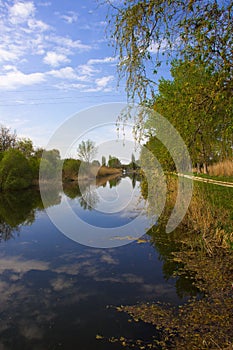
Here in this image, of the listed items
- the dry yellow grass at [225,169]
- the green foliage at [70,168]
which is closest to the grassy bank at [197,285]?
the dry yellow grass at [225,169]

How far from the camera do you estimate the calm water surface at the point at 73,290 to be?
486 cm

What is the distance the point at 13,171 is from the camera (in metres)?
32.5

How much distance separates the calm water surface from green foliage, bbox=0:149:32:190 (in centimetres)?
Answer: 2191

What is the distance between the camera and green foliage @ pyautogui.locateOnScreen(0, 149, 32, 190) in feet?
106

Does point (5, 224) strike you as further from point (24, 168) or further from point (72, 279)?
point (24, 168)

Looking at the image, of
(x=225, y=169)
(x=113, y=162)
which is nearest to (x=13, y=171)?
(x=225, y=169)

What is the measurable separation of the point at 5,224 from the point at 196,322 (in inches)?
501

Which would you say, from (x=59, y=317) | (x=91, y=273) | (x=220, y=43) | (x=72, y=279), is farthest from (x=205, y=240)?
(x=220, y=43)

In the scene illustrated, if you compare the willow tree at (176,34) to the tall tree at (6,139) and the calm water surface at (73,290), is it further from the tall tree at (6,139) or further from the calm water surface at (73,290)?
the tall tree at (6,139)

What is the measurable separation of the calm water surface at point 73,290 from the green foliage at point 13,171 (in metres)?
21.9

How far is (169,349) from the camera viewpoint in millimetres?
4148

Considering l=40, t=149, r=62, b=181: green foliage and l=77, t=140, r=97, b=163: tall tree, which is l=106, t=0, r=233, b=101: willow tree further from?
l=40, t=149, r=62, b=181: green foliage

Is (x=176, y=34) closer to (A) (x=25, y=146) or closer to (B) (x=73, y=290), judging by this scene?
(B) (x=73, y=290)

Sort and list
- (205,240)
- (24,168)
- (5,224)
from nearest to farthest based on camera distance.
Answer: (205,240) → (5,224) → (24,168)
